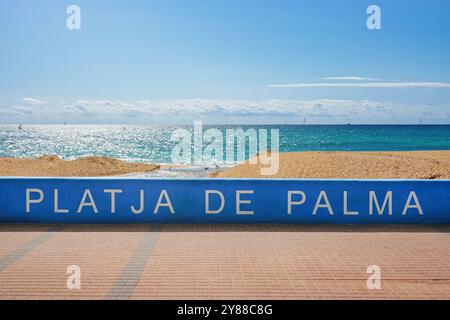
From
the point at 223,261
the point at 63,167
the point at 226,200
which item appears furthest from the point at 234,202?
the point at 63,167

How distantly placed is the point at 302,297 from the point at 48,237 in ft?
16.9

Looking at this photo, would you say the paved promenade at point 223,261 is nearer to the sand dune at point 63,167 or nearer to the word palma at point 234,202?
the word palma at point 234,202

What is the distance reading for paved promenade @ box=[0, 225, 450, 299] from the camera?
5680 millimetres

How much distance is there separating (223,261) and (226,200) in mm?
2732

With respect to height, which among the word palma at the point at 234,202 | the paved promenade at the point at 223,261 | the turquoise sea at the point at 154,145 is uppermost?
the word palma at the point at 234,202

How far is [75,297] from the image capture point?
17.8ft

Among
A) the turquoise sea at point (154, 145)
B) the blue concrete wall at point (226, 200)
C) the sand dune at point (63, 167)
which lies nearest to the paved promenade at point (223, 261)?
the blue concrete wall at point (226, 200)

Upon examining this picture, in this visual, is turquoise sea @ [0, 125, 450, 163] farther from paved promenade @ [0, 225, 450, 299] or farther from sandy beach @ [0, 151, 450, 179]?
paved promenade @ [0, 225, 450, 299]

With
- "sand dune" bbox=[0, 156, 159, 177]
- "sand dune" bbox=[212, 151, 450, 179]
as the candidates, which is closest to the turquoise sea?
"sand dune" bbox=[0, 156, 159, 177]

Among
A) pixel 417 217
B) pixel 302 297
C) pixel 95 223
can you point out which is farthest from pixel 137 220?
pixel 417 217

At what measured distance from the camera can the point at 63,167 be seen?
98.0ft

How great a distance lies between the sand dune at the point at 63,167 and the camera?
27.8 metres

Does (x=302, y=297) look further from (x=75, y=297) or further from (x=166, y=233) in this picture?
(x=166, y=233)
